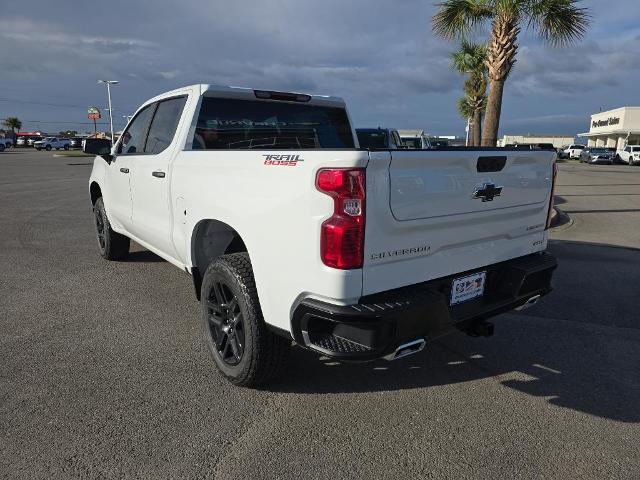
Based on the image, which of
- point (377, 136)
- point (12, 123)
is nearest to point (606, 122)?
point (377, 136)

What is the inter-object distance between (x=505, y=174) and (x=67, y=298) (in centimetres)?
423

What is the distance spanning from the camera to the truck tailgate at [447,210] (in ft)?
7.96

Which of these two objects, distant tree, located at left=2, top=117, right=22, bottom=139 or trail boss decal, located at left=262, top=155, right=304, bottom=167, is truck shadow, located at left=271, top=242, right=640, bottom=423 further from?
distant tree, located at left=2, top=117, right=22, bottom=139

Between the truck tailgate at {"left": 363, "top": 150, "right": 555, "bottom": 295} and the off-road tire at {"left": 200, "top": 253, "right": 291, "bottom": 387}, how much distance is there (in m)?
0.80

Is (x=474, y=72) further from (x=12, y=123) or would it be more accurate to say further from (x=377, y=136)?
(x=12, y=123)

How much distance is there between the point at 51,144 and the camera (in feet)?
186

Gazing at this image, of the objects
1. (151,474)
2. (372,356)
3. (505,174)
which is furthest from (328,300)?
(505,174)

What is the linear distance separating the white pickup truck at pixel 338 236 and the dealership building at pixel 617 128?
61.2 m

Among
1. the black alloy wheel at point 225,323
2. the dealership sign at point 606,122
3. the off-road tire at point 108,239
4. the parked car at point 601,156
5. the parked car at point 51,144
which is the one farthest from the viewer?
the dealership sign at point 606,122

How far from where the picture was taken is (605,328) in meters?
4.34

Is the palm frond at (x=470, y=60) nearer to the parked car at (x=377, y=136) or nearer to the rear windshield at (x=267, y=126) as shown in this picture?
the parked car at (x=377, y=136)

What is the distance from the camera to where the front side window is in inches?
188

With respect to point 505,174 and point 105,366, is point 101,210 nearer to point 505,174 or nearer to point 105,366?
point 105,366

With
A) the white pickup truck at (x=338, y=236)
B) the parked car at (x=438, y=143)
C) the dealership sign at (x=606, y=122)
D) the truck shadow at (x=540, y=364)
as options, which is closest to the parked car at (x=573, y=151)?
the dealership sign at (x=606, y=122)
